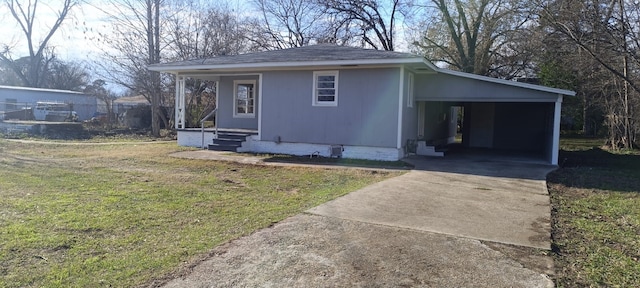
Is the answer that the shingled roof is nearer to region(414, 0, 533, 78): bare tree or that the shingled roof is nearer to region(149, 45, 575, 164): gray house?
region(149, 45, 575, 164): gray house

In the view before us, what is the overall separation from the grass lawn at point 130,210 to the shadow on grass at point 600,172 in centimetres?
403

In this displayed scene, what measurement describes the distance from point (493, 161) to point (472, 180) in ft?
13.8

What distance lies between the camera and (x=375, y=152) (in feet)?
40.6

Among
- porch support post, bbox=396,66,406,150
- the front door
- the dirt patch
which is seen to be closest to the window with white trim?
porch support post, bbox=396,66,406,150

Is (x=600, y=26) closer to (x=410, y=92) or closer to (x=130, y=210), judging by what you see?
(x=410, y=92)

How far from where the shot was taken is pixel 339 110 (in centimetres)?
1266

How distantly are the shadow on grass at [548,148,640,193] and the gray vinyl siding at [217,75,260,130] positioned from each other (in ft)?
31.3

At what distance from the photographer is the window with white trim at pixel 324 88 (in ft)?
42.0

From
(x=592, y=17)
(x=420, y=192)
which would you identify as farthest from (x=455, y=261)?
(x=592, y=17)

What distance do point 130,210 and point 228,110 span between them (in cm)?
1030

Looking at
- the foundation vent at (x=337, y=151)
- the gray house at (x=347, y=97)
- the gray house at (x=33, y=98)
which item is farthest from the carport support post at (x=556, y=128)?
the gray house at (x=33, y=98)

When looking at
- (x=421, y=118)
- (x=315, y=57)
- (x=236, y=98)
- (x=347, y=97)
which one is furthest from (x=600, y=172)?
(x=236, y=98)

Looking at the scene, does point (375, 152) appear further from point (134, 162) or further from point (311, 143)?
point (134, 162)

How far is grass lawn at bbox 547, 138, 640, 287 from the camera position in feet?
12.6
